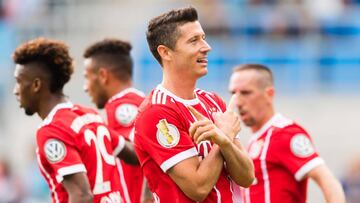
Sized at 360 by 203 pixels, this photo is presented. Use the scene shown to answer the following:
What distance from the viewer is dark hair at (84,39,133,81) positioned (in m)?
11.0

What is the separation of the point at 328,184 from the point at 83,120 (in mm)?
1979

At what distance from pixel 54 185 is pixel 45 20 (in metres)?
10.2

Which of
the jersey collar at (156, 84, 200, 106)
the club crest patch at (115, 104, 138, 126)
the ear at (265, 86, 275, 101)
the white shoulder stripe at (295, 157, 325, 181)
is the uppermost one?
the jersey collar at (156, 84, 200, 106)

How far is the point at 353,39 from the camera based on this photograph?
1884cm

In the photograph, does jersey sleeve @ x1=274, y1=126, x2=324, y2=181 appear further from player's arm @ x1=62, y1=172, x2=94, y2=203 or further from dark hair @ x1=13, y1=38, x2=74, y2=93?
dark hair @ x1=13, y1=38, x2=74, y2=93

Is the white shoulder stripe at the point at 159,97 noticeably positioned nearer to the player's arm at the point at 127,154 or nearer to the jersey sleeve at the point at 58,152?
the jersey sleeve at the point at 58,152

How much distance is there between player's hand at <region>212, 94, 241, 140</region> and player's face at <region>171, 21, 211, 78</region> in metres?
0.30

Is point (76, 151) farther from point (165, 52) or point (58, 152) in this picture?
point (165, 52)

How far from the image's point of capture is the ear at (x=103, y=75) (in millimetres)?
10977

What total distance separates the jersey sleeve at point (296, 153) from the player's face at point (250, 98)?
Result: 518 mm

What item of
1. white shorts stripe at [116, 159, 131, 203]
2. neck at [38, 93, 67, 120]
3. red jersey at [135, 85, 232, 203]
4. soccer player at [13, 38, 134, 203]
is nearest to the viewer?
red jersey at [135, 85, 232, 203]

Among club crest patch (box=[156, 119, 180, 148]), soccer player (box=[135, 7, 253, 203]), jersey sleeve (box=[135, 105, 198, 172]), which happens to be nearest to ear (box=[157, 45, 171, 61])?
soccer player (box=[135, 7, 253, 203])

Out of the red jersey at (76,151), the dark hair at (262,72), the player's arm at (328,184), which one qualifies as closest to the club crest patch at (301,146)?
the player's arm at (328,184)

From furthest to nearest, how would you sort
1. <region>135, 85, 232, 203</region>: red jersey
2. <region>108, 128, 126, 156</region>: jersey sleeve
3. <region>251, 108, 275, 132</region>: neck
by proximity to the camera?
1. <region>251, 108, 275, 132</region>: neck
2. <region>108, 128, 126, 156</region>: jersey sleeve
3. <region>135, 85, 232, 203</region>: red jersey
